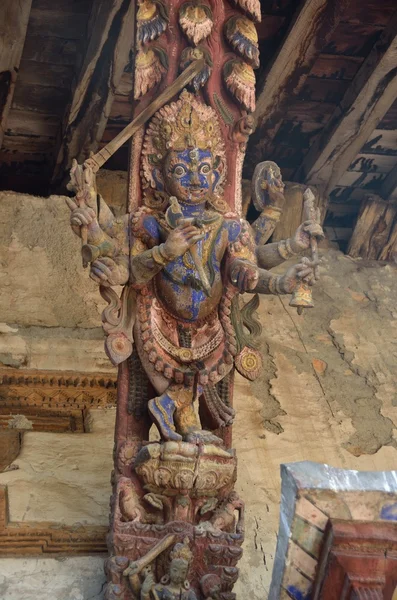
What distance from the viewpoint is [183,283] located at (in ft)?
13.8

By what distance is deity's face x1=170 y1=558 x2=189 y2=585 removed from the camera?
3.78 m

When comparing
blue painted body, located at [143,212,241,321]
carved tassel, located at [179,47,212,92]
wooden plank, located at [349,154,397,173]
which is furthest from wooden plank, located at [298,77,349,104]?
blue painted body, located at [143,212,241,321]

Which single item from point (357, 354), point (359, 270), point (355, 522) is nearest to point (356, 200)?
point (359, 270)

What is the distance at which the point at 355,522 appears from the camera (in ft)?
9.53

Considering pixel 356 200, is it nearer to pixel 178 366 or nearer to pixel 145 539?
pixel 178 366

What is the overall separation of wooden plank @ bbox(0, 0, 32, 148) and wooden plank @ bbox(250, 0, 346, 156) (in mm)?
1428

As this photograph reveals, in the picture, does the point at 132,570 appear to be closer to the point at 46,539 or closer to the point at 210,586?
the point at 210,586

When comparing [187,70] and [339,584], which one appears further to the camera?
[187,70]

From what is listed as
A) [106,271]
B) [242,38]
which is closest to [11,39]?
[242,38]

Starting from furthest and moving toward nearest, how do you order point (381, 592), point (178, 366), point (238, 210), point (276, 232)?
1. point (276, 232)
2. point (238, 210)
3. point (178, 366)
4. point (381, 592)

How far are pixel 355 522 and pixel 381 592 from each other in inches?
8.4

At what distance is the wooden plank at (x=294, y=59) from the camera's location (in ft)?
17.6

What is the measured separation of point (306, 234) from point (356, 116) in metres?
1.87

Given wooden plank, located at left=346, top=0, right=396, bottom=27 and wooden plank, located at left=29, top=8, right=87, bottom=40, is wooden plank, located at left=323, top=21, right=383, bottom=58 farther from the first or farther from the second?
wooden plank, located at left=29, top=8, right=87, bottom=40
